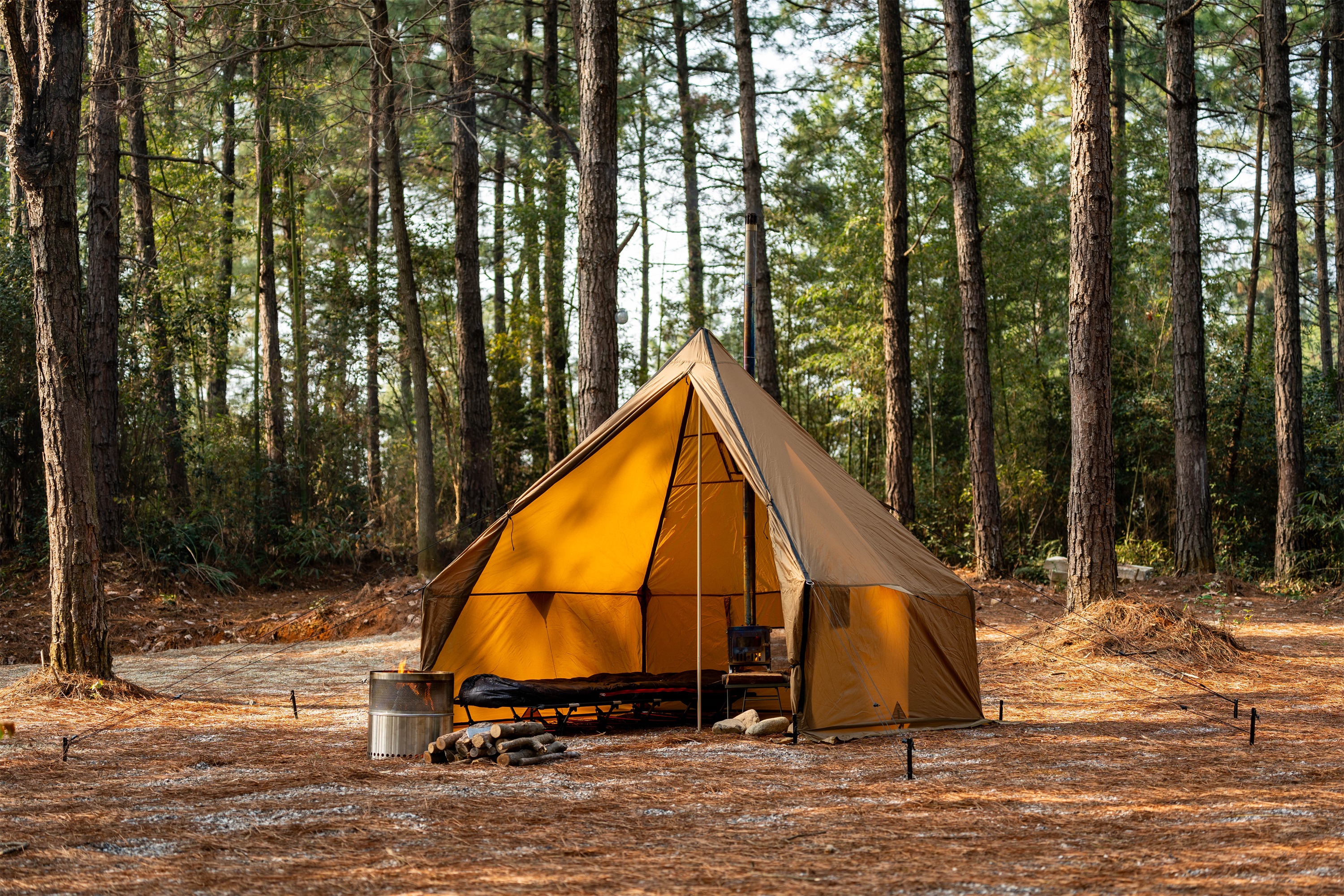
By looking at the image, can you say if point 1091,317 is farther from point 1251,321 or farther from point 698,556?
point 1251,321

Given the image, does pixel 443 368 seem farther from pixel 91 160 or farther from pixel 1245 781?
pixel 1245 781

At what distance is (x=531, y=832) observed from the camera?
3.57 m

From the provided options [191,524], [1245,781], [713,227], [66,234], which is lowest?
[1245,781]

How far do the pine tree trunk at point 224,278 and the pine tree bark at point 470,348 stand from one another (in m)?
2.67

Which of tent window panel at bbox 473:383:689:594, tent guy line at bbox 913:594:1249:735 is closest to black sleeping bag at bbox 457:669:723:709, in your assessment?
tent window panel at bbox 473:383:689:594

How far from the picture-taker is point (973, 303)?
11.6 meters

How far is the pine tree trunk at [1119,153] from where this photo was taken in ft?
53.7

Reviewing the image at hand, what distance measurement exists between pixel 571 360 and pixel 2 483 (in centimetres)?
1205

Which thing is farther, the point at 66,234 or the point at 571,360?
the point at 571,360

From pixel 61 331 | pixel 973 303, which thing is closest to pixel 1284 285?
pixel 973 303

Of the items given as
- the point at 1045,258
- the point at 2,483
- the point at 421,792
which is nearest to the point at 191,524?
the point at 2,483

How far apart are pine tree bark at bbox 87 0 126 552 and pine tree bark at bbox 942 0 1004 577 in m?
8.62

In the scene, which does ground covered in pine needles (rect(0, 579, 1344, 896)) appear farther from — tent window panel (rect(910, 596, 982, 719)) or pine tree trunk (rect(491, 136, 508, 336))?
pine tree trunk (rect(491, 136, 508, 336))

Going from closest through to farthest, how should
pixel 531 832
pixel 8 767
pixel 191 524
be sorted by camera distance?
pixel 531 832
pixel 8 767
pixel 191 524
